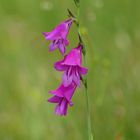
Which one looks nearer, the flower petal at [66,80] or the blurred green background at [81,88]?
the flower petal at [66,80]

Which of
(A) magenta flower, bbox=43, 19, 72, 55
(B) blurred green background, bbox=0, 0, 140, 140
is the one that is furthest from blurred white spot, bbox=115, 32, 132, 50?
(A) magenta flower, bbox=43, 19, 72, 55

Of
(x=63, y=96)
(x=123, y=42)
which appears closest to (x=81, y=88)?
(x=123, y=42)

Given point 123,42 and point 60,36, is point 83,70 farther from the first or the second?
point 123,42

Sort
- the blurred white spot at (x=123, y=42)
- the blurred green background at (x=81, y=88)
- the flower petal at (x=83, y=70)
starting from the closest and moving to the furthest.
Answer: the flower petal at (x=83, y=70)
the blurred green background at (x=81, y=88)
the blurred white spot at (x=123, y=42)

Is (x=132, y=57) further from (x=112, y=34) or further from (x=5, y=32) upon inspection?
(x=5, y=32)

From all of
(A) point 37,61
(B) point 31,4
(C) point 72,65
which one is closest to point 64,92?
(C) point 72,65

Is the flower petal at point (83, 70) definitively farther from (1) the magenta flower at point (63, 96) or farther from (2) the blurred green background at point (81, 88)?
(2) the blurred green background at point (81, 88)

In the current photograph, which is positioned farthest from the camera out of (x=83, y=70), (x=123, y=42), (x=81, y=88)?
(x=123, y=42)

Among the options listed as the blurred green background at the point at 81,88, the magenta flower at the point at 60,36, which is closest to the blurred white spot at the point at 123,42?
the blurred green background at the point at 81,88
